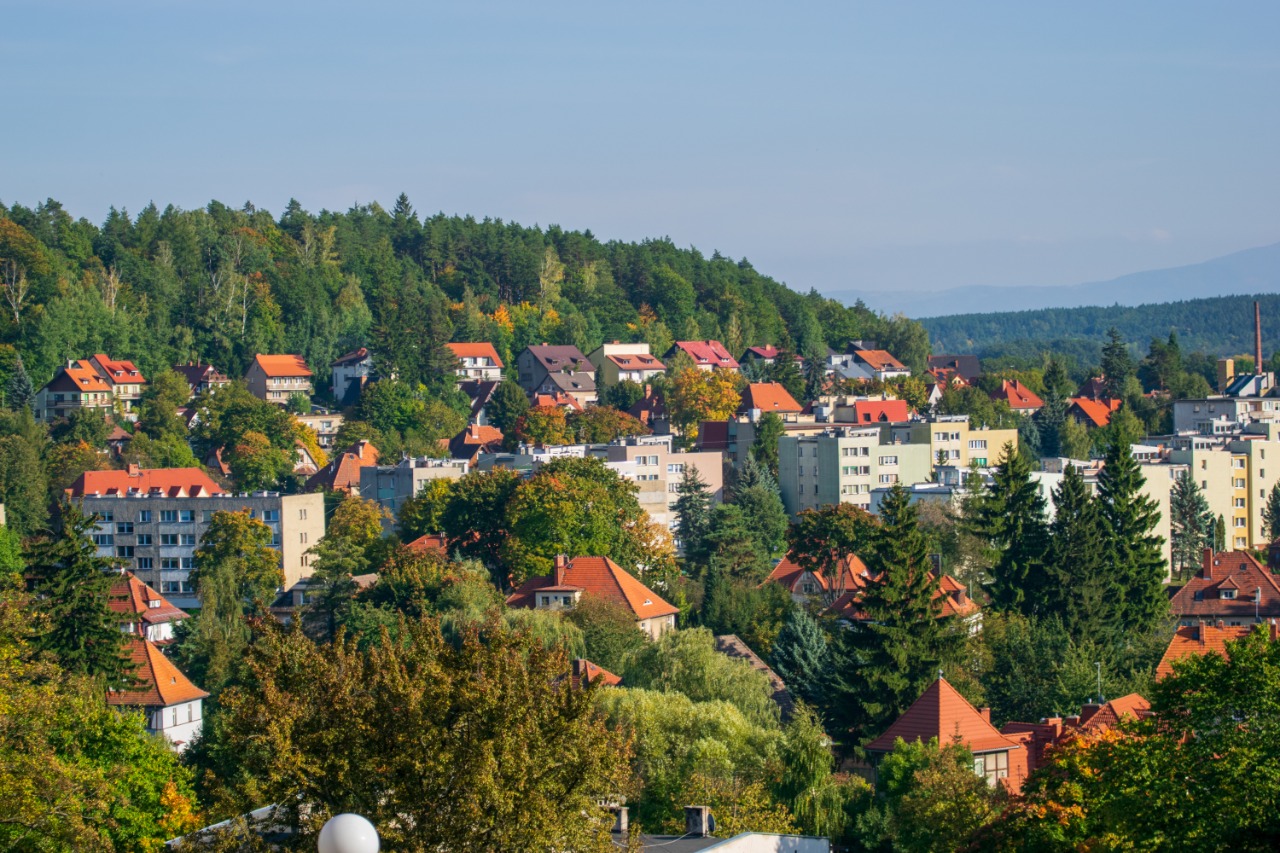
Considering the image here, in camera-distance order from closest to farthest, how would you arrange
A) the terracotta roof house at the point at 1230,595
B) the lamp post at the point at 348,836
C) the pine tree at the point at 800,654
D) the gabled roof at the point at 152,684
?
the lamp post at the point at 348,836 → the gabled roof at the point at 152,684 → the pine tree at the point at 800,654 → the terracotta roof house at the point at 1230,595

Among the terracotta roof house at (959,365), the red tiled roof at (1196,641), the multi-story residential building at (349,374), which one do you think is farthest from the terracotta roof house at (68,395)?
Result: the red tiled roof at (1196,641)

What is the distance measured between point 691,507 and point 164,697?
1343 inches

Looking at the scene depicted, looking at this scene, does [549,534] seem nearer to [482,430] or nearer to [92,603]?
[92,603]

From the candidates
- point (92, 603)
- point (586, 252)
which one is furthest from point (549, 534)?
point (586, 252)

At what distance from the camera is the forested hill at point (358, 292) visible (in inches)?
4373

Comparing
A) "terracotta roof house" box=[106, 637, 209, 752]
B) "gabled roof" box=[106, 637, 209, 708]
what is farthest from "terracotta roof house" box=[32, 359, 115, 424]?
"terracotta roof house" box=[106, 637, 209, 752]

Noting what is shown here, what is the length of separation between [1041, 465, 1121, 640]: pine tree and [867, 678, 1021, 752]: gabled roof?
16.2 meters

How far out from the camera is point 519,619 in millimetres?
50812

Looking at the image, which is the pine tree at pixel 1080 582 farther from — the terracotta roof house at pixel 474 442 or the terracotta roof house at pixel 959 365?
the terracotta roof house at pixel 959 365

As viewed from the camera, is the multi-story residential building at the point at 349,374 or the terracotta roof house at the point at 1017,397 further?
the terracotta roof house at the point at 1017,397

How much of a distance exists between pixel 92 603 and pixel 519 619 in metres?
11.5

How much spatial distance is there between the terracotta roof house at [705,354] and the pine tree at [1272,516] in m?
43.2

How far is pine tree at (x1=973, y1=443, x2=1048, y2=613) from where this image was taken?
58000 millimetres

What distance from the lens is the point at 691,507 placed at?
79.5 m
